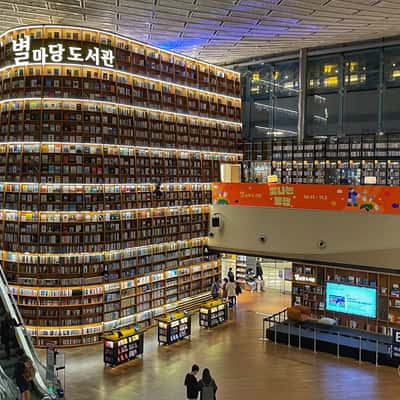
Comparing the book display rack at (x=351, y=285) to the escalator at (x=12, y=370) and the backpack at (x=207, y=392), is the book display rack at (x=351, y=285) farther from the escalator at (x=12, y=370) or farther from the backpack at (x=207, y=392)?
the escalator at (x=12, y=370)

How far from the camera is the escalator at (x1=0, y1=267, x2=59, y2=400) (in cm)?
692

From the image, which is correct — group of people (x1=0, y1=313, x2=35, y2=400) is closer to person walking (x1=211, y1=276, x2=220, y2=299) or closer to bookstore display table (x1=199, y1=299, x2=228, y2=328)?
bookstore display table (x1=199, y1=299, x2=228, y2=328)

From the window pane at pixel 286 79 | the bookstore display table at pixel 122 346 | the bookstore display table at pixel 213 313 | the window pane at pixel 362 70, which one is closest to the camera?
the bookstore display table at pixel 122 346

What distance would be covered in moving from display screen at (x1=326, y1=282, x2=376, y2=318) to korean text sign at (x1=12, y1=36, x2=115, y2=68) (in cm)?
842

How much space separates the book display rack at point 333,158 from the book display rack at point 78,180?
6.46 meters

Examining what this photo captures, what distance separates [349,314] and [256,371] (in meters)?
3.89

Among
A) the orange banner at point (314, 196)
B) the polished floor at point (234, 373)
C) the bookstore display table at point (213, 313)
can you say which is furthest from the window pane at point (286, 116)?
the polished floor at point (234, 373)

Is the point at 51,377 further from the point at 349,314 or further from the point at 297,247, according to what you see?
the point at 349,314

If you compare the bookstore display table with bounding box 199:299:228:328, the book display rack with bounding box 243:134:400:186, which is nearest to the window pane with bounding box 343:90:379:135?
the book display rack with bounding box 243:134:400:186

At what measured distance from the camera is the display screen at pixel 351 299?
13016 mm

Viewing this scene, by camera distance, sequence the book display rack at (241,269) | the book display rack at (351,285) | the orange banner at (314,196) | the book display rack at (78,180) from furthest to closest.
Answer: the book display rack at (241,269)
the book display rack at (351,285)
the book display rack at (78,180)
the orange banner at (314,196)

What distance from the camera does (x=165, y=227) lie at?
14.6m

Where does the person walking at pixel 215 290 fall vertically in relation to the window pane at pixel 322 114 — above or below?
below

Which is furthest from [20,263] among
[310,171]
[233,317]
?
[310,171]
